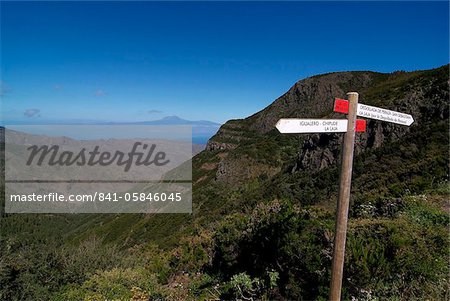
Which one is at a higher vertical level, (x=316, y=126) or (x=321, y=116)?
(x=321, y=116)

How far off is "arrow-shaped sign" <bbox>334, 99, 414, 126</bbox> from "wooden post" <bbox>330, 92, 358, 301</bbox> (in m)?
0.10

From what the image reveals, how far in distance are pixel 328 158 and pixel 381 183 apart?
2193 cm

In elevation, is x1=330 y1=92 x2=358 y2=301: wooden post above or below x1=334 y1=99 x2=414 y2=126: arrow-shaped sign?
below

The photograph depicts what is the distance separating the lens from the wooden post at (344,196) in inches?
131

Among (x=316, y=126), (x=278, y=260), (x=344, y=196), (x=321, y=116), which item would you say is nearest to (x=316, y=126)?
(x=316, y=126)

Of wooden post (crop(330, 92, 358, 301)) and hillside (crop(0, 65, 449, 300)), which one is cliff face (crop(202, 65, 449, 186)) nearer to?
hillside (crop(0, 65, 449, 300))

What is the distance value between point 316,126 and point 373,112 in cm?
79

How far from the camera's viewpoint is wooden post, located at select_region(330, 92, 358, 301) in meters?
3.34

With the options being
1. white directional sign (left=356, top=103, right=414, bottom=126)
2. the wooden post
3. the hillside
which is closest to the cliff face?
the hillside

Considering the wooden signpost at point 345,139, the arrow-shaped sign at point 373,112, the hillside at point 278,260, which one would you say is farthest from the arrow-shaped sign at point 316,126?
the hillside at point 278,260

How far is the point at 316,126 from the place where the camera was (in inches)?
136

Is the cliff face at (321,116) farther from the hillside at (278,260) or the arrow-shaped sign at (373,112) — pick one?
the arrow-shaped sign at (373,112)

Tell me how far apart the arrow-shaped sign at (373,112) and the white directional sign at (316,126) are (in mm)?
138

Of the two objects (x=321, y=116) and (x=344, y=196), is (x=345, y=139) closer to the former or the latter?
(x=344, y=196)
